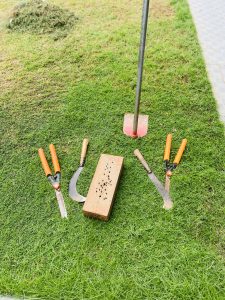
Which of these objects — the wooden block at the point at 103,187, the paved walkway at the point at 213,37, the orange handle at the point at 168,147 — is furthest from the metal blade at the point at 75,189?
the paved walkway at the point at 213,37

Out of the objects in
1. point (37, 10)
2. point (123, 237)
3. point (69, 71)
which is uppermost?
point (37, 10)

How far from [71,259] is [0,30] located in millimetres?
3765

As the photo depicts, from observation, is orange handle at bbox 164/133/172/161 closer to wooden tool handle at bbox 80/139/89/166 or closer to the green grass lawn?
the green grass lawn

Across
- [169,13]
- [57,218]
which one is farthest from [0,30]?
[57,218]

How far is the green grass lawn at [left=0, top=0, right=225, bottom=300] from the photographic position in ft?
7.84

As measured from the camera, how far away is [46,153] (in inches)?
127

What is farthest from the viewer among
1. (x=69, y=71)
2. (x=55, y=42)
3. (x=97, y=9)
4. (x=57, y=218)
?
(x=97, y=9)

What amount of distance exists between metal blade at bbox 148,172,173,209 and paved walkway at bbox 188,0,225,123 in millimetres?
1109

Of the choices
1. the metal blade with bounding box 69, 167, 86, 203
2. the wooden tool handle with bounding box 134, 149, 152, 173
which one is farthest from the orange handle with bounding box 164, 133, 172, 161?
the metal blade with bounding box 69, 167, 86, 203

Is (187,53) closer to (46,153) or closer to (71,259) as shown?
(46,153)

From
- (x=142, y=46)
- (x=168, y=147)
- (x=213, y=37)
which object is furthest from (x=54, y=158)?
(x=213, y=37)

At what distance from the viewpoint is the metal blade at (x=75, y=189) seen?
2.83 metres

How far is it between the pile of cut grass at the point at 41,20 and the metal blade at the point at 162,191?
2790 millimetres

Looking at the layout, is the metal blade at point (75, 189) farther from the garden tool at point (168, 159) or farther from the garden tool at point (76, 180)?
the garden tool at point (168, 159)
